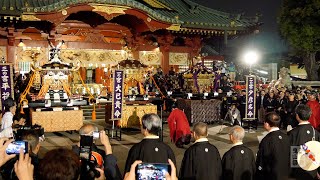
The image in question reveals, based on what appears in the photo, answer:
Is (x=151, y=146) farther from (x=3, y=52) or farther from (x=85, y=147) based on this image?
(x=3, y=52)

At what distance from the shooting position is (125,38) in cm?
2117

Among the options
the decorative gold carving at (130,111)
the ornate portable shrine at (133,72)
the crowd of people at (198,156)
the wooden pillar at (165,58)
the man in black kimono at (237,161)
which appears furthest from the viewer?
the wooden pillar at (165,58)

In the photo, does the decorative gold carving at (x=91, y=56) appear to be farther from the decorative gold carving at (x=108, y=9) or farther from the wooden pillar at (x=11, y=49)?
the decorative gold carving at (x=108, y=9)

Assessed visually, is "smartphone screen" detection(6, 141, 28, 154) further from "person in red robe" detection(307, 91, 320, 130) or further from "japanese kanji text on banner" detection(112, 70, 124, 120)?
"person in red robe" detection(307, 91, 320, 130)

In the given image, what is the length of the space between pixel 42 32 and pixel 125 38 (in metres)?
4.68

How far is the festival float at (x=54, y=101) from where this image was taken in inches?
521

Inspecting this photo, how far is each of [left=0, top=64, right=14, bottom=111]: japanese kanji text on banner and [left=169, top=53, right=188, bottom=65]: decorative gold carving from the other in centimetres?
1143

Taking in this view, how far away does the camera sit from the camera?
4043 millimetres

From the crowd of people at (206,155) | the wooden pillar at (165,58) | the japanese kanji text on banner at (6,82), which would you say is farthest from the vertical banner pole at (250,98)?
the japanese kanji text on banner at (6,82)

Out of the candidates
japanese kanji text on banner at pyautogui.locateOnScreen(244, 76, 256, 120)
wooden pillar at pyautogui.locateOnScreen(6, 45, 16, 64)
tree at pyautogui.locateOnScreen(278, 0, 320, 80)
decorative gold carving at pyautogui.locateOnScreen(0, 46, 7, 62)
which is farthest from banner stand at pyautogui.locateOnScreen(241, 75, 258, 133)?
tree at pyautogui.locateOnScreen(278, 0, 320, 80)

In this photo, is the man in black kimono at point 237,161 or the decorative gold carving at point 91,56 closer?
the man in black kimono at point 237,161

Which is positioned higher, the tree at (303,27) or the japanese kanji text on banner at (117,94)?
the tree at (303,27)

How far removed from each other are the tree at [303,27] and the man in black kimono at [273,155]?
23422 millimetres

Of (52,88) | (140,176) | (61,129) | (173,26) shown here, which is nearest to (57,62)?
(52,88)
